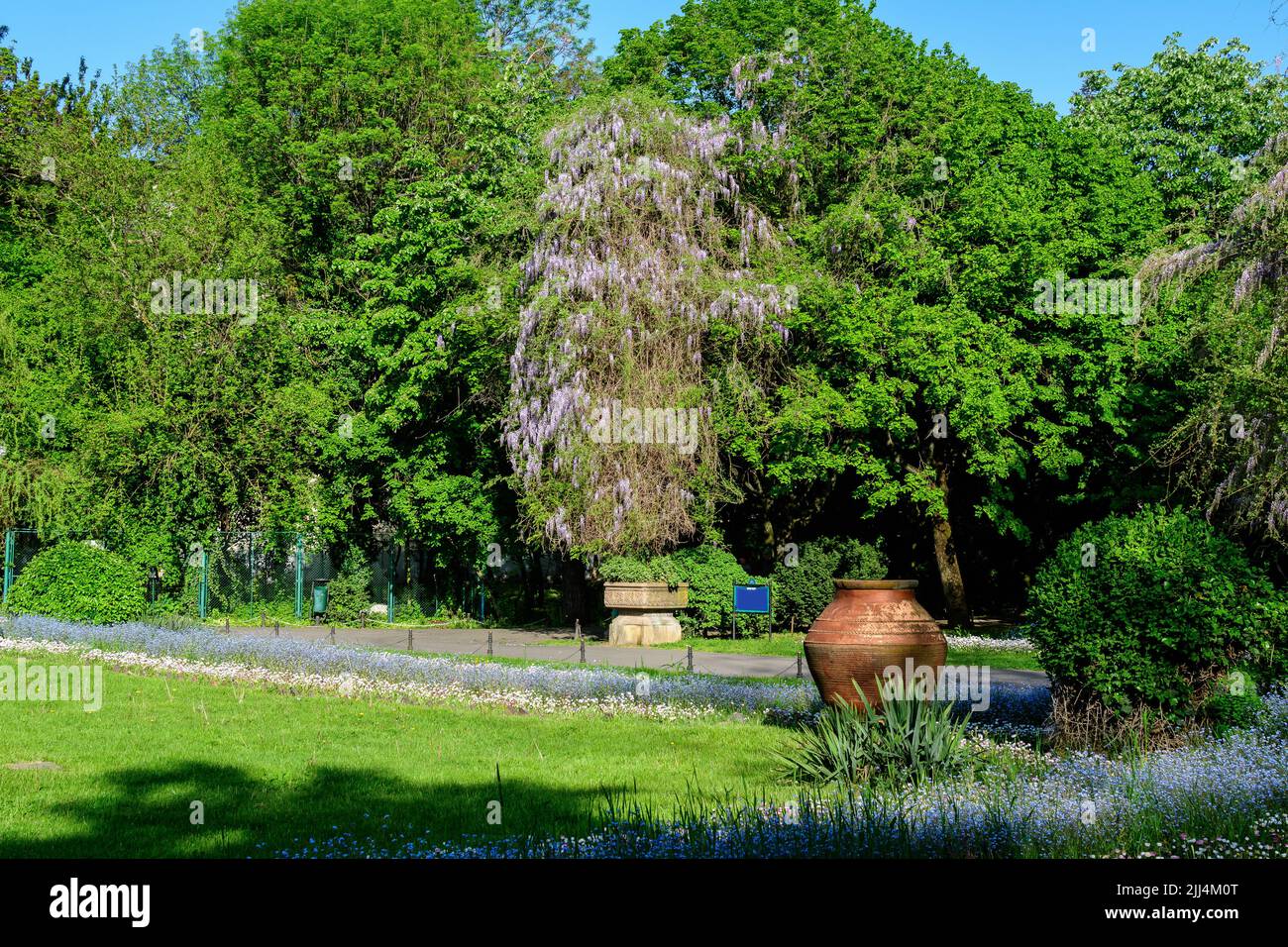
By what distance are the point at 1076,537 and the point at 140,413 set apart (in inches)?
904

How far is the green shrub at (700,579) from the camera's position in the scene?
83.9ft

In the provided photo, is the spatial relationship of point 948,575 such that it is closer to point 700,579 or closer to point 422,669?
point 700,579

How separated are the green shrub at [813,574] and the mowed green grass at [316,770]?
1403cm

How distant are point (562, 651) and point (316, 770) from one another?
13.0m

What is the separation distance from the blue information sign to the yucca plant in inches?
615

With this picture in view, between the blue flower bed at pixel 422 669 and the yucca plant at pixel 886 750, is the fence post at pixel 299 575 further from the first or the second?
the yucca plant at pixel 886 750

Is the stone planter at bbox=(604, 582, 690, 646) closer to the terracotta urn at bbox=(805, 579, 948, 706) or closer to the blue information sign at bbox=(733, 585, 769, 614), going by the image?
the blue information sign at bbox=(733, 585, 769, 614)

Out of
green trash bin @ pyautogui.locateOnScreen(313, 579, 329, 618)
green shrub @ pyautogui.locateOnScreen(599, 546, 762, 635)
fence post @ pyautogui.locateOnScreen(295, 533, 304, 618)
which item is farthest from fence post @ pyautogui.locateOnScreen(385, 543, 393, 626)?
green shrub @ pyautogui.locateOnScreen(599, 546, 762, 635)

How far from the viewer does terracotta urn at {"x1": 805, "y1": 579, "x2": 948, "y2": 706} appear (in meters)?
10.3

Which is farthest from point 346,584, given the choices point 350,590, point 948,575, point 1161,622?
point 1161,622

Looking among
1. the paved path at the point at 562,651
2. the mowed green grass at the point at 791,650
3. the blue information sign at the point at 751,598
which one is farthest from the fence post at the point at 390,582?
the blue information sign at the point at 751,598

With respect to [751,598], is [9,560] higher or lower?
higher

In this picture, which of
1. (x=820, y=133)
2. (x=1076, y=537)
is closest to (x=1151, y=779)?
(x=1076, y=537)

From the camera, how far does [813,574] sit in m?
27.4
